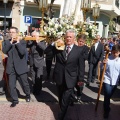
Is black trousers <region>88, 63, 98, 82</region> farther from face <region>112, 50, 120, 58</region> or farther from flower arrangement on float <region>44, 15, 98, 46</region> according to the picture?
face <region>112, 50, 120, 58</region>

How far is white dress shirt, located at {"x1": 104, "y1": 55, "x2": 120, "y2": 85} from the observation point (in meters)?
6.01

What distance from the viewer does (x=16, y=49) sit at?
6.51m

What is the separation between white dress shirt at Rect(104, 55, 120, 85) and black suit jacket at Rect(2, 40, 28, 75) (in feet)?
6.18

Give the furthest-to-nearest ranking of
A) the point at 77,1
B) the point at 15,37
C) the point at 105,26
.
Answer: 1. the point at 105,26
2. the point at 77,1
3. the point at 15,37

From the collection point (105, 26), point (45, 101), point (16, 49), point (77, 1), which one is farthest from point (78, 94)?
point (105, 26)

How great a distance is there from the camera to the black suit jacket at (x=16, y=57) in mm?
6425

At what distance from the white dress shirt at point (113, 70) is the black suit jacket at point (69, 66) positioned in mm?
632

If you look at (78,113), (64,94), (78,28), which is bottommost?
(78,113)

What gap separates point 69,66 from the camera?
5797 mm

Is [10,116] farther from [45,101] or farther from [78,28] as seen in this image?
[78,28]

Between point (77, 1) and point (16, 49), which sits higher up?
point (77, 1)

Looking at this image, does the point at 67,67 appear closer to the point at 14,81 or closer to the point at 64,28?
the point at 14,81

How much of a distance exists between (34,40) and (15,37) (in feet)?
3.87

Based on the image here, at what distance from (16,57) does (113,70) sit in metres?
2.16
